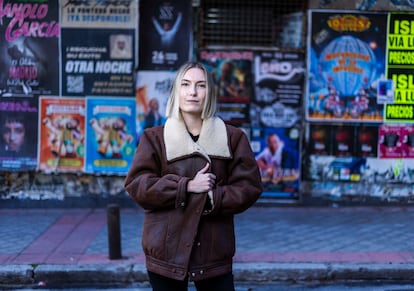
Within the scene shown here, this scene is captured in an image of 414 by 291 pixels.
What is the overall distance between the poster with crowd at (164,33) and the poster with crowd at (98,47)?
0.59 feet

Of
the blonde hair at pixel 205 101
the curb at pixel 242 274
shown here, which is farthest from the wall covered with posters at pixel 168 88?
the blonde hair at pixel 205 101

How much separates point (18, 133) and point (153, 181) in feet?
20.9

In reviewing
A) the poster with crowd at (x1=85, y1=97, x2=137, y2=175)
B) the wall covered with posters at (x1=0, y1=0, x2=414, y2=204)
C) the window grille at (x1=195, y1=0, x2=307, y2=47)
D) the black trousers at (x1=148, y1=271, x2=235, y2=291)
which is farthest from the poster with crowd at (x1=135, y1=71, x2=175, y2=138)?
the black trousers at (x1=148, y1=271, x2=235, y2=291)

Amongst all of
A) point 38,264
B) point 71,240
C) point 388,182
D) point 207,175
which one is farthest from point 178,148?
point 388,182

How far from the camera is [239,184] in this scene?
3162mm

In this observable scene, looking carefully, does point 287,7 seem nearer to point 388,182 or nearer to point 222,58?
point 222,58

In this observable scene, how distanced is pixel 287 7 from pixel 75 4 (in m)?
3.29

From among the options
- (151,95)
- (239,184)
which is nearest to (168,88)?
(151,95)

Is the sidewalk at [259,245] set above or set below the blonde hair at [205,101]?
below

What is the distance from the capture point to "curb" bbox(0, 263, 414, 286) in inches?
237

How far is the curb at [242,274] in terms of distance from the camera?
19.8ft

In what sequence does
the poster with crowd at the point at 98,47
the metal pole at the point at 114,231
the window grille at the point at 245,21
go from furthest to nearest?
the window grille at the point at 245,21 < the poster with crowd at the point at 98,47 < the metal pole at the point at 114,231

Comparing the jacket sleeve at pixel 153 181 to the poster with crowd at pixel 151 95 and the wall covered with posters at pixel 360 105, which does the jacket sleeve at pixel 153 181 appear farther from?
the wall covered with posters at pixel 360 105

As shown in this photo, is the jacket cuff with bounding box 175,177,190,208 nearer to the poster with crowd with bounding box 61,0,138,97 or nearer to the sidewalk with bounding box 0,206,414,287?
the sidewalk with bounding box 0,206,414,287
